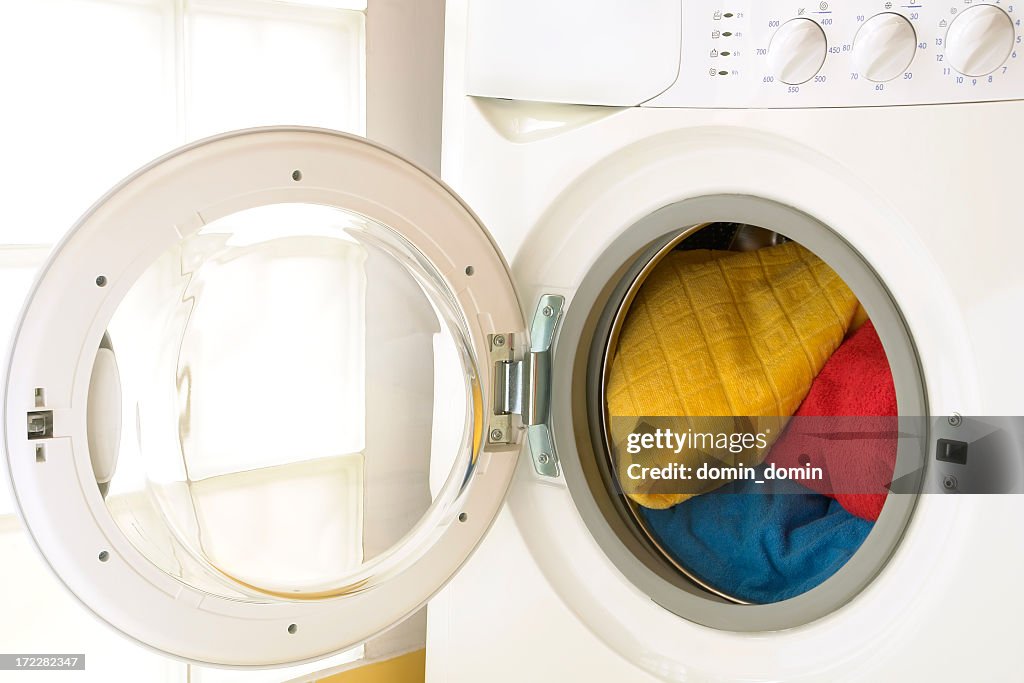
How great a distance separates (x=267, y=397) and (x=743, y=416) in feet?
1.73

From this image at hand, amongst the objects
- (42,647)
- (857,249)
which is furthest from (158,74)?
(857,249)

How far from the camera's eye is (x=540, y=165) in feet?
2.89

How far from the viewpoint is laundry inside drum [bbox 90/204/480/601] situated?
729 millimetres

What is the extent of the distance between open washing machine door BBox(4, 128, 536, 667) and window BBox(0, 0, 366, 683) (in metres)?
0.23

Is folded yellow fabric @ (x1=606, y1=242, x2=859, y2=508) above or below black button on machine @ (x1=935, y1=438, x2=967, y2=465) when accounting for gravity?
above

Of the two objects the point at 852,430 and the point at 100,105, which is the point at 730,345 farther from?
the point at 100,105

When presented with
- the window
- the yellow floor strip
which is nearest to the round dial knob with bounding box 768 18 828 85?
the window

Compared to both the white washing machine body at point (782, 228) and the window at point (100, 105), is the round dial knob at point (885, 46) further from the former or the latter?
the window at point (100, 105)

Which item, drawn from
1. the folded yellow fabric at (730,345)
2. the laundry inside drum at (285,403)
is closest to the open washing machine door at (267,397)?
the laundry inside drum at (285,403)

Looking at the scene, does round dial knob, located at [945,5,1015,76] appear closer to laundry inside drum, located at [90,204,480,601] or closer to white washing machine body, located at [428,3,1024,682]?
white washing machine body, located at [428,3,1024,682]

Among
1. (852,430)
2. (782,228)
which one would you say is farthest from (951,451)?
(782,228)

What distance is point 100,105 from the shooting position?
0.97 metres

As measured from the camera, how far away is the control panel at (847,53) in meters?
0.68

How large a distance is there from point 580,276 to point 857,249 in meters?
0.28
